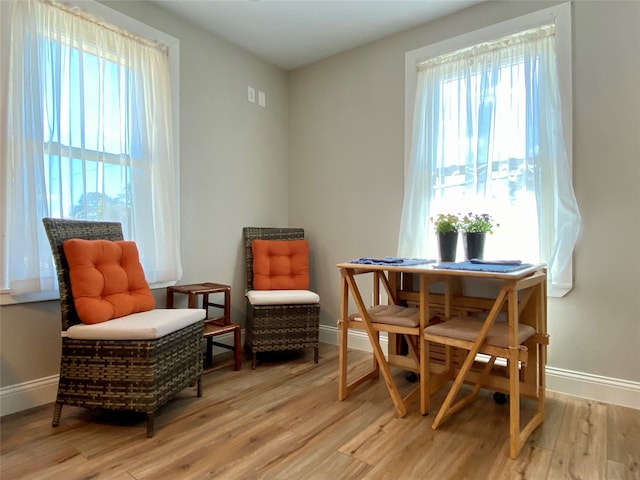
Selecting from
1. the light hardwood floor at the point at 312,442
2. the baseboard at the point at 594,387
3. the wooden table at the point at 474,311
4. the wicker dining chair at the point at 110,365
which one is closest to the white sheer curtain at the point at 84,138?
the wicker dining chair at the point at 110,365

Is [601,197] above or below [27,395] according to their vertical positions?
above

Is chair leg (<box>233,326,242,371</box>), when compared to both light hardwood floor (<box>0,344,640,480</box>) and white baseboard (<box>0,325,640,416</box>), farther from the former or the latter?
white baseboard (<box>0,325,640,416</box>)

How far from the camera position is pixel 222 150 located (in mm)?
3174

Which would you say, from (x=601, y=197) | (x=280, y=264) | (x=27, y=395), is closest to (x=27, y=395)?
(x=27, y=395)

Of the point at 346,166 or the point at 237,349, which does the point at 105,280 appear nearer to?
the point at 237,349

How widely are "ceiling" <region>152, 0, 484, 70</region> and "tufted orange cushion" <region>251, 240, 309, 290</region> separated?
5.45 ft

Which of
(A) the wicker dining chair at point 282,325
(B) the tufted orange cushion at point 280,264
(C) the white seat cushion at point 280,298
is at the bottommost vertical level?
(A) the wicker dining chair at point 282,325

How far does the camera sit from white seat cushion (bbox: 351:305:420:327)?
6.79 feet

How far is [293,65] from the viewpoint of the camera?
143 inches

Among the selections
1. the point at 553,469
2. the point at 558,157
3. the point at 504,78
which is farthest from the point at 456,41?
the point at 553,469

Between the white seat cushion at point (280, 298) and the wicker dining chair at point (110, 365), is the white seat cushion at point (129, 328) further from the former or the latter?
the white seat cushion at point (280, 298)

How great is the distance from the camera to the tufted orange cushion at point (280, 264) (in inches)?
123

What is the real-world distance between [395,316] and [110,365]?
4.78ft

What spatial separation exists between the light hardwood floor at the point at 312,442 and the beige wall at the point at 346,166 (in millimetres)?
437
